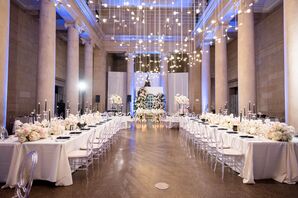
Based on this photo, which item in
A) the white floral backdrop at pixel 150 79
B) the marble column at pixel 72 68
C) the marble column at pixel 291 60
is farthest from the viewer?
the white floral backdrop at pixel 150 79

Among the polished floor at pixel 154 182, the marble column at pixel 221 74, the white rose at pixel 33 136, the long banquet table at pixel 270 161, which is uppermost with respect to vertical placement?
the marble column at pixel 221 74

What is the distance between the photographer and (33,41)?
1368 cm

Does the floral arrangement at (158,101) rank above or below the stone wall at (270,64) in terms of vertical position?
below

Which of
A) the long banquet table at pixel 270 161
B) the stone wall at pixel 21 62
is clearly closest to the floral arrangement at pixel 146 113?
the stone wall at pixel 21 62

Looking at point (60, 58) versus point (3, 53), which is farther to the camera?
point (60, 58)

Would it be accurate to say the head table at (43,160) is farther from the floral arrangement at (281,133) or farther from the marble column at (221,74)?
the marble column at (221,74)

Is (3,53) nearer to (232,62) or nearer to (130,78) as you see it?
(130,78)

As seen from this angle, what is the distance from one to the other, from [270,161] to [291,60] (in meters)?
3.39

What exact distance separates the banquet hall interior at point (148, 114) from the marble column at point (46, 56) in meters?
0.04

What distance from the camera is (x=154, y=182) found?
4.32 meters

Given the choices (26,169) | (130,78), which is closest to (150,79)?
(130,78)

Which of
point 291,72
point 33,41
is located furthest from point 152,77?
point 291,72

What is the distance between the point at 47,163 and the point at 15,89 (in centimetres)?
935

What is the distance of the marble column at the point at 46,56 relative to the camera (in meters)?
9.55
